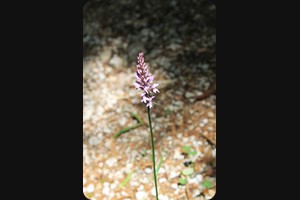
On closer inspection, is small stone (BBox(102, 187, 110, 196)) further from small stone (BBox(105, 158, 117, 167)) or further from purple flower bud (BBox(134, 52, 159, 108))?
purple flower bud (BBox(134, 52, 159, 108))

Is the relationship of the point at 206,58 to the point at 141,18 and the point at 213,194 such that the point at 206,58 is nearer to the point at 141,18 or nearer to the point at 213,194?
the point at 141,18

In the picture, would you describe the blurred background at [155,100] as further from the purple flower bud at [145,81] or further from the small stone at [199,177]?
the purple flower bud at [145,81]

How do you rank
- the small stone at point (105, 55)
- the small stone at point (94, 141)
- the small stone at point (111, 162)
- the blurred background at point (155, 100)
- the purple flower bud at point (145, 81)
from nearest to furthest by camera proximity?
the purple flower bud at point (145, 81)
the blurred background at point (155, 100)
the small stone at point (111, 162)
the small stone at point (94, 141)
the small stone at point (105, 55)

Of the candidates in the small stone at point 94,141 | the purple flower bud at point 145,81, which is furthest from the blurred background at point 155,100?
the purple flower bud at point 145,81

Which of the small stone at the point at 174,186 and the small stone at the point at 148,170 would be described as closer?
the small stone at the point at 174,186

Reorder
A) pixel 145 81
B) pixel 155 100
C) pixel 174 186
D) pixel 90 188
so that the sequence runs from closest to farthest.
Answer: pixel 145 81 < pixel 174 186 < pixel 90 188 < pixel 155 100

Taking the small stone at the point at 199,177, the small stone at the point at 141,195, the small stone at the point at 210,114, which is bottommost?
the small stone at the point at 141,195

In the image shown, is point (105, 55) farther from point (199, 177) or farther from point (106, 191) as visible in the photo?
point (199, 177)

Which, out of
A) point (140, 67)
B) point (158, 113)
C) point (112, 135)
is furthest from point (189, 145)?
point (140, 67)

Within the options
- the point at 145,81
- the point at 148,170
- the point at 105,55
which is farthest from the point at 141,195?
the point at 105,55

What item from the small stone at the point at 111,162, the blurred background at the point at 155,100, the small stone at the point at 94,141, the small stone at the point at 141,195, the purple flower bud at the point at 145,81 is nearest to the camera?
the purple flower bud at the point at 145,81
